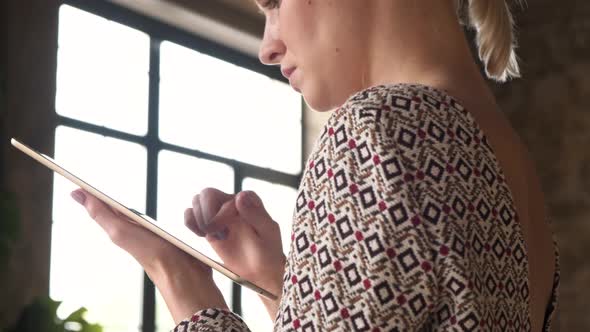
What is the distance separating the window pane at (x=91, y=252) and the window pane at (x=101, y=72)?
0.15 m

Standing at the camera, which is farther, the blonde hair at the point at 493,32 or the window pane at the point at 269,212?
the window pane at the point at 269,212

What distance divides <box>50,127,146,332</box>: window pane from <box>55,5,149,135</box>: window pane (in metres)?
0.15

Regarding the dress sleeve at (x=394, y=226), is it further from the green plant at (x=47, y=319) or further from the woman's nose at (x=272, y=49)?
the green plant at (x=47, y=319)

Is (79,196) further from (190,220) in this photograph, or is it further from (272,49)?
(272,49)

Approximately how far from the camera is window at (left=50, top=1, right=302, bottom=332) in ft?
15.9

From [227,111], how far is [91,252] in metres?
1.46

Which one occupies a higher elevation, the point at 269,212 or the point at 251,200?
the point at 269,212

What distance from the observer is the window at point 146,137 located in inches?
191

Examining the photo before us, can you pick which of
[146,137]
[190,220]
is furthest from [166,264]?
[146,137]

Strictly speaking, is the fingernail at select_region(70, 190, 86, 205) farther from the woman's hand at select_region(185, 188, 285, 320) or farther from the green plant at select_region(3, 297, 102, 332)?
the green plant at select_region(3, 297, 102, 332)

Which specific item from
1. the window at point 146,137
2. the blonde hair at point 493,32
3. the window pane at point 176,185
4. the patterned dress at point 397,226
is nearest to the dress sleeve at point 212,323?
the patterned dress at point 397,226

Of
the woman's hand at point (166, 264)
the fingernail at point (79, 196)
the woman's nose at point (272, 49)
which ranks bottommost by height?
the woman's hand at point (166, 264)

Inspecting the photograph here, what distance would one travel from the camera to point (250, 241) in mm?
990

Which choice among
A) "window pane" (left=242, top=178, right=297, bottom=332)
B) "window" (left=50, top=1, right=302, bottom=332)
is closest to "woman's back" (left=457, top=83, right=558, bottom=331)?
"window" (left=50, top=1, right=302, bottom=332)
